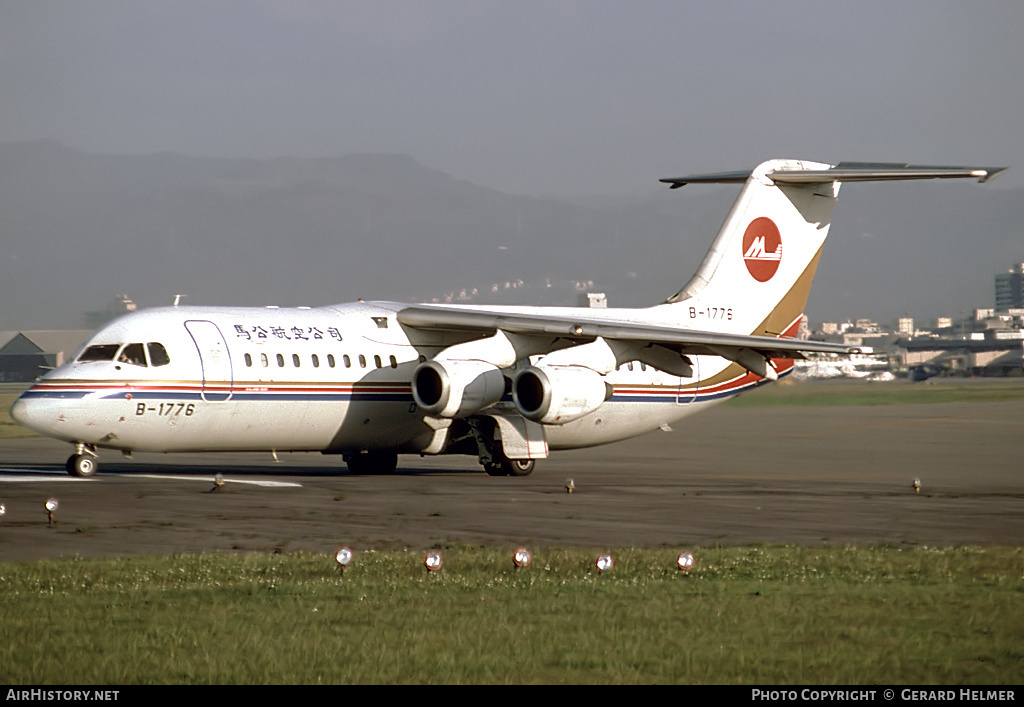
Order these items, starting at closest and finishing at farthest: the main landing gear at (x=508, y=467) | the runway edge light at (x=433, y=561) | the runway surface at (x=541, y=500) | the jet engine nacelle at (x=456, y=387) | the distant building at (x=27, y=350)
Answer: the runway edge light at (x=433, y=561) < the runway surface at (x=541, y=500) < the jet engine nacelle at (x=456, y=387) < the main landing gear at (x=508, y=467) < the distant building at (x=27, y=350)

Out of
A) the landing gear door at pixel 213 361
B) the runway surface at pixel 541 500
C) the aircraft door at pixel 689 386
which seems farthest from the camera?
the aircraft door at pixel 689 386

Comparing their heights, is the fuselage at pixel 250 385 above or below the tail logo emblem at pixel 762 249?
below

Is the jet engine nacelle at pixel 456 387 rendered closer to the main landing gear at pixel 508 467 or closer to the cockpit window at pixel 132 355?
the main landing gear at pixel 508 467

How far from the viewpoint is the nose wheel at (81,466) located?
22562mm

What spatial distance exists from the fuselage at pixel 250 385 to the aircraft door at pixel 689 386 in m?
1.51

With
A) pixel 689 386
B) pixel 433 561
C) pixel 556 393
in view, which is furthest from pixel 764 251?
pixel 433 561

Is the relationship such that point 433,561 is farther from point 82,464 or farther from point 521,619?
point 82,464

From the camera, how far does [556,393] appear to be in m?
24.7

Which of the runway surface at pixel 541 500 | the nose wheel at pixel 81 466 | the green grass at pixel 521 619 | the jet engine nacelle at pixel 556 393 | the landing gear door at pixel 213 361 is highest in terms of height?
the landing gear door at pixel 213 361

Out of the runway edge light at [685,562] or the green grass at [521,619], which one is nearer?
the green grass at [521,619]

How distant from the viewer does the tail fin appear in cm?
2906

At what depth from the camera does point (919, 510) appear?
1797 cm

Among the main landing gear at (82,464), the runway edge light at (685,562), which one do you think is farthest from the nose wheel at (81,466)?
the runway edge light at (685,562)

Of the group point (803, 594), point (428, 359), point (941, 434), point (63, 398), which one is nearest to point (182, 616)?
point (803, 594)
